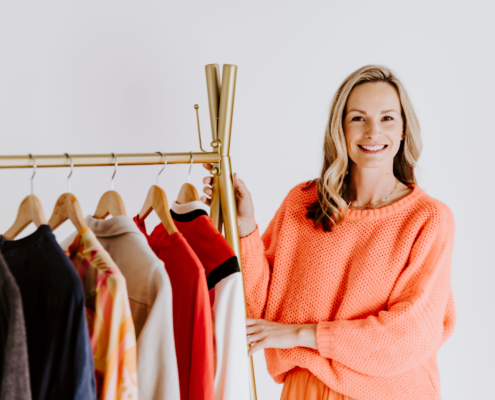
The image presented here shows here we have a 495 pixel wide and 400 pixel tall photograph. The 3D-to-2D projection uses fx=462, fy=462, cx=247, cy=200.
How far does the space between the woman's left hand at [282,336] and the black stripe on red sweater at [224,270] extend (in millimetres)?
386

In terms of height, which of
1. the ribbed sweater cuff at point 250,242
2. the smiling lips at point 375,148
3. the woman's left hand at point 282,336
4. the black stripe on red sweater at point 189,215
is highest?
the smiling lips at point 375,148

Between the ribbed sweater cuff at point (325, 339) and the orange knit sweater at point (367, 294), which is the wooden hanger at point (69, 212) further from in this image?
the ribbed sweater cuff at point (325, 339)

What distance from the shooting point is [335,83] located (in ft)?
6.79

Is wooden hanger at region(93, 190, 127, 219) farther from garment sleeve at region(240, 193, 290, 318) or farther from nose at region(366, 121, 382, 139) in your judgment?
nose at region(366, 121, 382, 139)

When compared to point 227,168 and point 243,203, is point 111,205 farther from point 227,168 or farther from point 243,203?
point 243,203

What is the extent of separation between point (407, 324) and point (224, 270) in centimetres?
59

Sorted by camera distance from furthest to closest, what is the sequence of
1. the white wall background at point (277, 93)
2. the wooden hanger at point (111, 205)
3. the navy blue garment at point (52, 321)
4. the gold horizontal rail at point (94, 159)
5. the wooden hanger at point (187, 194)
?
the white wall background at point (277, 93) < the wooden hanger at point (187, 194) < the wooden hanger at point (111, 205) < the gold horizontal rail at point (94, 159) < the navy blue garment at point (52, 321)

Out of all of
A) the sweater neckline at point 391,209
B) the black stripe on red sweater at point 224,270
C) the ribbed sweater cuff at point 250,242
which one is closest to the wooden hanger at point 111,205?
the black stripe on red sweater at point 224,270

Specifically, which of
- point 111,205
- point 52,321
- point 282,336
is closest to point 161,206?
point 111,205

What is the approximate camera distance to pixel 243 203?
52.1 inches

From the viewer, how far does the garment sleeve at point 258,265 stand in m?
1.41

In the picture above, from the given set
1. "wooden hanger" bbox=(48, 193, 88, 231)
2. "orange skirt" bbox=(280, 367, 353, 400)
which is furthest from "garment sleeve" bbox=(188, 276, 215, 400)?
"orange skirt" bbox=(280, 367, 353, 400)

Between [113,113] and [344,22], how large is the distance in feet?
3.62

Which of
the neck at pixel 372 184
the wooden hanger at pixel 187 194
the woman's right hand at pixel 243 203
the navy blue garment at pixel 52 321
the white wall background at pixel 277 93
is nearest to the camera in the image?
the navy blue garment at pixel 52 321
